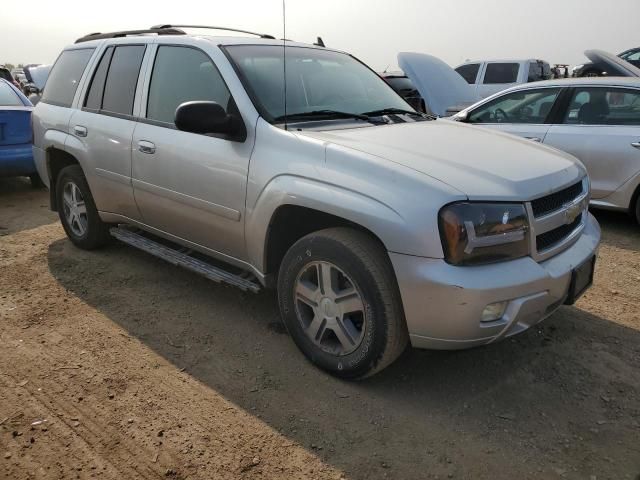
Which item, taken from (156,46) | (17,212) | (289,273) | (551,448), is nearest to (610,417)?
(551,448)

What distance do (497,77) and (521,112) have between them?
27.6 feet

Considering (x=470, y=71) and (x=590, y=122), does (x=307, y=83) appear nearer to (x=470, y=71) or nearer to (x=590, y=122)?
(x=590, y=122)

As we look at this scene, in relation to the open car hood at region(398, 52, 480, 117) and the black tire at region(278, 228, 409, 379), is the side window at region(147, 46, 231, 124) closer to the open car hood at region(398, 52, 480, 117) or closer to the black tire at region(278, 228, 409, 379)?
the black tire at region(278, 228, 409, 379)

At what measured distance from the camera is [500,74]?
14.0 metres

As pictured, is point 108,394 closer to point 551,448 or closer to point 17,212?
point 551,448

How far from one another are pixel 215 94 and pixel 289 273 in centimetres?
127

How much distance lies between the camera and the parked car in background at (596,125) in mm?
5457

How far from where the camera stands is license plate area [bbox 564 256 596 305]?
2.78 m

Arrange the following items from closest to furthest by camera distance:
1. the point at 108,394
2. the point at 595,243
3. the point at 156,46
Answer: the point at 108,394
the point at 595,243
the point at 156,46

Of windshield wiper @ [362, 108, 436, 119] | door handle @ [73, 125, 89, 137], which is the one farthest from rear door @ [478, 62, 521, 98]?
door handle @ [73, 125, 89, 137]

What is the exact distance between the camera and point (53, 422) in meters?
2.60

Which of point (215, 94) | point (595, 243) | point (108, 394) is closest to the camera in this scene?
point (108, 394)

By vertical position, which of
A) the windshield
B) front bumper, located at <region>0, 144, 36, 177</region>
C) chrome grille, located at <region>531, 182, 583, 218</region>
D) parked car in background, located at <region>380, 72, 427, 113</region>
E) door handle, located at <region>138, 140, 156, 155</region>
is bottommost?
front bumper, located at <region>0, 144, 36, 177</region>

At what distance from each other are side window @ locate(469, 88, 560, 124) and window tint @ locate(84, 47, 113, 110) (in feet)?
14.0
